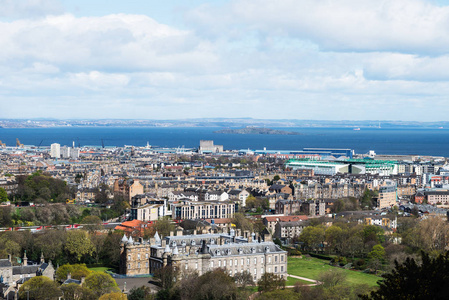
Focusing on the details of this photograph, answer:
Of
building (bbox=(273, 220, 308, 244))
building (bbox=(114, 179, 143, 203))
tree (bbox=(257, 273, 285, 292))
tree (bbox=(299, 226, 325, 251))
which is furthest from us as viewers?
building (bbox=(114, 179, 143, 203))

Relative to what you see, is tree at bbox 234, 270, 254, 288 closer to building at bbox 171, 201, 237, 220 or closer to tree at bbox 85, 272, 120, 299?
tree at bbox 85, 272, 120, 299

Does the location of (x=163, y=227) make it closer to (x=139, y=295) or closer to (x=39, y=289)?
(x=139, y=295)

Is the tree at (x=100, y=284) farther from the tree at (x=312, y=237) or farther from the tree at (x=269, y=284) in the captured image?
the tree at (x=312, y=237)

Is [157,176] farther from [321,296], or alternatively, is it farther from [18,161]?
[321,296]

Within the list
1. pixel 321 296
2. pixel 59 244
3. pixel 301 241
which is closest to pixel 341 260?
pixel 301 241

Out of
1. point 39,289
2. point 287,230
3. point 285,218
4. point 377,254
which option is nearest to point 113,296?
point 39,289

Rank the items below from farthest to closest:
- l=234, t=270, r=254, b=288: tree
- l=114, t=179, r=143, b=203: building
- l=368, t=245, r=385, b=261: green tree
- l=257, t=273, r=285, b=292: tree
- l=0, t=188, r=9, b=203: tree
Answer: l=114, t=179, r=143, b=203: building < l=0, t=188, r=9, b=203: tree < l=368, t=245, r=385, b=261: green tree < l=234, t=270, r=254, b=288: tree < l=257, t=273, r=285, b=292: tree

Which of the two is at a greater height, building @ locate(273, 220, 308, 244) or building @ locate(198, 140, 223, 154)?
building @ locate(198, 140, 223, 154)

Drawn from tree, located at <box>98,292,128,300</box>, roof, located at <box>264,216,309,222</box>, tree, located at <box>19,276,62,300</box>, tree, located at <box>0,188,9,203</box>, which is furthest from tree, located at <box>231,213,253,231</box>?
tree, located at <box>98,292,128,300</box>
